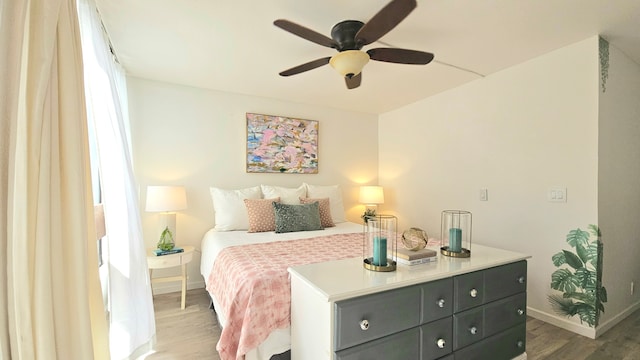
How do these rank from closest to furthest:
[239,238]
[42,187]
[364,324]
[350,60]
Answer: [42,187] → [364,324] → [350,60] → [239,238]

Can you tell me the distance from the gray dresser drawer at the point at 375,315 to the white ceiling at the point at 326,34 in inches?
67.1

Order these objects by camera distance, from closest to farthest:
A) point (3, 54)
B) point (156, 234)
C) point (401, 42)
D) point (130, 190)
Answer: point (3, 54), point (130, 190), point (401, 42), point (156, 234)

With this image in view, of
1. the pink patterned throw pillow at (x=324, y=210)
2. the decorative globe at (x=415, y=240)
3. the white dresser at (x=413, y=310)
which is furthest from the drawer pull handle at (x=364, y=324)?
the pink patterned throw pillow at (x=324, y=210)

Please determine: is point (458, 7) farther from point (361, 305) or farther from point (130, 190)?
point (130, 190)

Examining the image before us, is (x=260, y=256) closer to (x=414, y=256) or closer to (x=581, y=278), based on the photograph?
(x=414, y=256)

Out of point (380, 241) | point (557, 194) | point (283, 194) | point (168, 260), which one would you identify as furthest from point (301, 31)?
point (557, 194)

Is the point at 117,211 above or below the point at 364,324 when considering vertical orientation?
above

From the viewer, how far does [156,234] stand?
305cm

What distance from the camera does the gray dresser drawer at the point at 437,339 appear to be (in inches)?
55.1

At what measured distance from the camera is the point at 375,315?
1.26 metres

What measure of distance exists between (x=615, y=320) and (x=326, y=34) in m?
3.33

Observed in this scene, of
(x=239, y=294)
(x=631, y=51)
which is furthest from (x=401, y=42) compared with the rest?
(x=239, y=294)

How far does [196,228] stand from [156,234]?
1.31 ft

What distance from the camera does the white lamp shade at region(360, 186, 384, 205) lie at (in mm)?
4023
